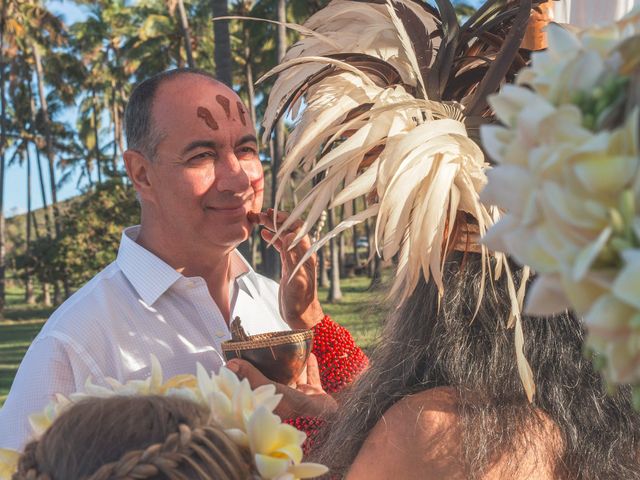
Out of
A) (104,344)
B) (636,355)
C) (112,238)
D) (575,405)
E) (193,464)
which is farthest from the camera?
(112,238)

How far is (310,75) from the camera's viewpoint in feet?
6.23

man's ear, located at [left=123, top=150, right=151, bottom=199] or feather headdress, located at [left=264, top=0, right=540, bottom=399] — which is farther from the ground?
feather headdress, located at [left=264, top=0, right=540, bottom=399]

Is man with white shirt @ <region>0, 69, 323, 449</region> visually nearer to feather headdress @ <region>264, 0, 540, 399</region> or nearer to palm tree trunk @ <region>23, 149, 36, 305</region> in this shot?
feather headdress @ <region>264, 0, 540, 399</region>

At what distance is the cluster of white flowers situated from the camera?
707mm

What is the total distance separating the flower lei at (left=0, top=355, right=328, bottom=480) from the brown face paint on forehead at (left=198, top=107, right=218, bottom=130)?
1333mm

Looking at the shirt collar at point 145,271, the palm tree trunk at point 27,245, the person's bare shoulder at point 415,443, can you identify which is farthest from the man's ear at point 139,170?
the palm tree trunk at point 27,245

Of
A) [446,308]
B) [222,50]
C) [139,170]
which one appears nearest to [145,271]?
[139,170]

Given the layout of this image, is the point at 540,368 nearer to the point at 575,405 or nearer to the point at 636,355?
the point at 575,405

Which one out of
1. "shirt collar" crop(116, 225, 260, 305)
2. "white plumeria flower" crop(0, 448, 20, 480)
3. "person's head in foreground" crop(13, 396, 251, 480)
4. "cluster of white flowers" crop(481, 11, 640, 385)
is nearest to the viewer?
"cluster of white flowers" crop(481, 11, 640, 385)

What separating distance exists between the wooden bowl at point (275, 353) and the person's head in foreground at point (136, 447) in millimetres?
811

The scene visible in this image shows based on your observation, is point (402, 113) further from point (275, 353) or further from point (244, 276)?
point (244, 276)

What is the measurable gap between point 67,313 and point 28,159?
46.3m

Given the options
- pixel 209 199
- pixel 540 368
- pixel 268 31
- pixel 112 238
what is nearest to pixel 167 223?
pixel 209 199

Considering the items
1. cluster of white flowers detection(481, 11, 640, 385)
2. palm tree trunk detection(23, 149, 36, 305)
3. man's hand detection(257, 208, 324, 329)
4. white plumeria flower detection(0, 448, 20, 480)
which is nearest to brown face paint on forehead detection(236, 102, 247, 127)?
man's hand detection(257, 208, 324, 329)
